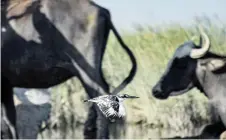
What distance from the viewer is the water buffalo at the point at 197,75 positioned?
505cm

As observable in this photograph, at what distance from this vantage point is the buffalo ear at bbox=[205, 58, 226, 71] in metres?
5.08

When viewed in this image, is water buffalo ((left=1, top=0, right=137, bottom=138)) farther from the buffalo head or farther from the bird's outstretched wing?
the bird's outstretched wing

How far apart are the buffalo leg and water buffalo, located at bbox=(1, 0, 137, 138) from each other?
0.01 metres

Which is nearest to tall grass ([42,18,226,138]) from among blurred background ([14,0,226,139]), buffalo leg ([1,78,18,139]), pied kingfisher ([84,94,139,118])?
blurred background ([14,0,226,139])

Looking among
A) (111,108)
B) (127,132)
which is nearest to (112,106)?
(111,108)

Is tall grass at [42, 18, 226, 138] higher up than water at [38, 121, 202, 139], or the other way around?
tall grass at [42, 18, 226, 138]

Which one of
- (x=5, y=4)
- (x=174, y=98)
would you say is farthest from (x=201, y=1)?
(x=5, y=4)

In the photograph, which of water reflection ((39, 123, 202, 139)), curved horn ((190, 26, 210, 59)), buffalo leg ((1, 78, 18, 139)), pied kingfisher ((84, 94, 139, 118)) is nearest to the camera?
pied kingfisher ((84, 94, 139, 118))

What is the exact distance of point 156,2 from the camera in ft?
16.9

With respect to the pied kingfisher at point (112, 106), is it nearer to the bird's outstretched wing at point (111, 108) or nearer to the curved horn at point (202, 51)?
the bird's outstretched wing at point (111, 108)

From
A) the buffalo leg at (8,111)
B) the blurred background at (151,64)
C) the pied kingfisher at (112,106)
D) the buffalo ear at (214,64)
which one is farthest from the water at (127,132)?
the pied kingfisher at (112,106)

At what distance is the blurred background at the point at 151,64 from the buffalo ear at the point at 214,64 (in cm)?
7

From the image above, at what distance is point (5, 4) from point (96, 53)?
0.77 meters

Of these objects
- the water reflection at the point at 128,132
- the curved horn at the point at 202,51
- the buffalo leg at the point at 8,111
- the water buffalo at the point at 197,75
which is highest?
the curved horn at the point at 202,51
